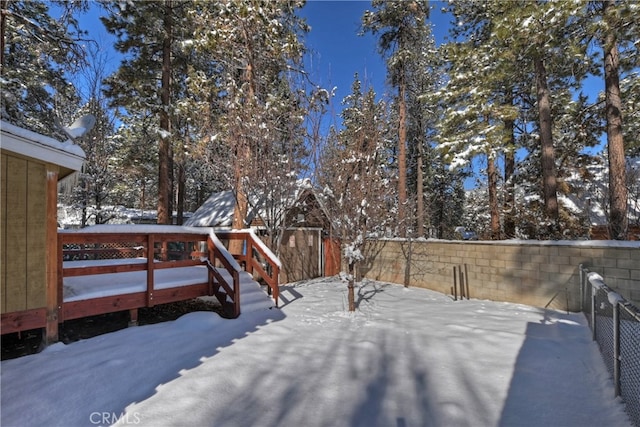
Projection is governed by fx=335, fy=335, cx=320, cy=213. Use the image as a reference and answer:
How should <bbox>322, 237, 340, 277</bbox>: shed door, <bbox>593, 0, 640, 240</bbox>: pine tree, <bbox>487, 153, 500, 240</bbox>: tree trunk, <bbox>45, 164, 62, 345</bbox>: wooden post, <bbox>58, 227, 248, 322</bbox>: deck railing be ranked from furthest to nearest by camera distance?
<bbox>487, 153, 500, 240</bbox>: tree trunk
<bbox>322, 237, 340, 277</bbox>: shed door
<bbox>593, 0, 640, 240</bbox>: pine tree
<bbox>58, 227, 248, 322</bbox>: deck railing
<bbox>45, 164, 62, 345</bbox>: wooden post

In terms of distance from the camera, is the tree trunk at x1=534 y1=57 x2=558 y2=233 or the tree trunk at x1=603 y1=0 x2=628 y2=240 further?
the tree trunk at x1=534 y1=57 x2=558 y2=233

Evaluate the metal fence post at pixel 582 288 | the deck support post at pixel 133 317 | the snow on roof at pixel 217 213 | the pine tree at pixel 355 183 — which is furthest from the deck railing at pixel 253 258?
the metal fence post at pixel 582 288

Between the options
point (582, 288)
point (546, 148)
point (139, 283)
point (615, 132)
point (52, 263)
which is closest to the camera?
point (52, 263)

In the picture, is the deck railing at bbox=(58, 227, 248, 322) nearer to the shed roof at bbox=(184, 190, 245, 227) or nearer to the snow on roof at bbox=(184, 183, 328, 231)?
the snow on roof at bbox=(184, 183, 328, 231)

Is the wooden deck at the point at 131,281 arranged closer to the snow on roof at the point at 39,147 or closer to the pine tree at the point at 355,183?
the snow on roof at the point at 39,147

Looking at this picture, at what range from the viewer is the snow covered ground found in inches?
104

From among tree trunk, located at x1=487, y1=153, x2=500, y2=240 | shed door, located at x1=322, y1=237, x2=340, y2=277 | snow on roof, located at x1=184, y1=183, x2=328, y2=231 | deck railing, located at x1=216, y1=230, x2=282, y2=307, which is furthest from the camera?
tree trunk, located at x1=487, y1=153, x2=500, y2=240

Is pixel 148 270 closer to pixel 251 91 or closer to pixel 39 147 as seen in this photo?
pixel 39 147

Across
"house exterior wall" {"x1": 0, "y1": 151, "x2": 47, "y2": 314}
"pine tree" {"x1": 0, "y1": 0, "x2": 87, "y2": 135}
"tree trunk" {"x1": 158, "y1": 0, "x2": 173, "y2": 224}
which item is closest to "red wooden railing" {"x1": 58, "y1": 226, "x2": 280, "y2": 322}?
"house exterior wall" {"x1": 0, "y1": 151, "x2": 47, "y2": 314}

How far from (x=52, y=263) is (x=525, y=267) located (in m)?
7.88

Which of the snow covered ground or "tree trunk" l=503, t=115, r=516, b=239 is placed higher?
"tree trunk" l=503, t=115, r=516, b=239

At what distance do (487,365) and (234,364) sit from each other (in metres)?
2.73

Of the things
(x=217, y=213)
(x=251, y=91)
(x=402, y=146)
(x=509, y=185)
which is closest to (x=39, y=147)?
(x=251, y=91)

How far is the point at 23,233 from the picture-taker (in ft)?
12.1
